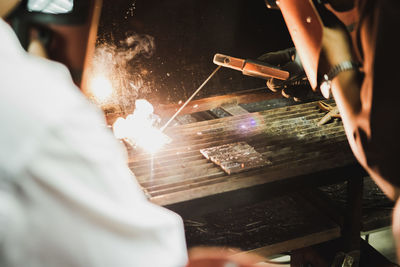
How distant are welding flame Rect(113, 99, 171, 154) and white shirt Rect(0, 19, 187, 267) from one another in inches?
64.4

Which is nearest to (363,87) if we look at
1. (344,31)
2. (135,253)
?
(344,31)

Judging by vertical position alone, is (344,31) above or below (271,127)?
above

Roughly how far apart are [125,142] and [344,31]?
4.78ft

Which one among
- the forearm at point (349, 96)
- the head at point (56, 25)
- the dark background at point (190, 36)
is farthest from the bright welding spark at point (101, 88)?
the head at point (56, 25)

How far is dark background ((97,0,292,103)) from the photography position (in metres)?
2.87

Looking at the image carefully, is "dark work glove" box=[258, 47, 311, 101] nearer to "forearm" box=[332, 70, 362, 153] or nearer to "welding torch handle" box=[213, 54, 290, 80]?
"welding torch handle" box=[213, 54, 290, 80]

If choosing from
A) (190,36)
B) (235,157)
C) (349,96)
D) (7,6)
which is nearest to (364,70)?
(349,96)

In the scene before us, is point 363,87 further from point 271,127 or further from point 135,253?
point 135,253

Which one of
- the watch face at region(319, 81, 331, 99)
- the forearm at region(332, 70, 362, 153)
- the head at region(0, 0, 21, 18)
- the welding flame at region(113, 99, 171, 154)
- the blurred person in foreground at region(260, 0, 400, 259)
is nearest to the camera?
the head at region(0, 0, 21, 18)

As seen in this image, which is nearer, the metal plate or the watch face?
the watch face

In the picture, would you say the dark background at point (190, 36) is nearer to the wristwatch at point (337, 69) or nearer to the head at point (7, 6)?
the wristwatch at point (337, 69)

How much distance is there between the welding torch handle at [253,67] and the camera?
8.35ft

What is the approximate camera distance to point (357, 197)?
2389mm

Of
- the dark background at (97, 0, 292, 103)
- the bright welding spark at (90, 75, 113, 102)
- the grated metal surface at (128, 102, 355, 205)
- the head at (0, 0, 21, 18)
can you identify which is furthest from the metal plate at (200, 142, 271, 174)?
the head at (0, 0, 21, 18)
